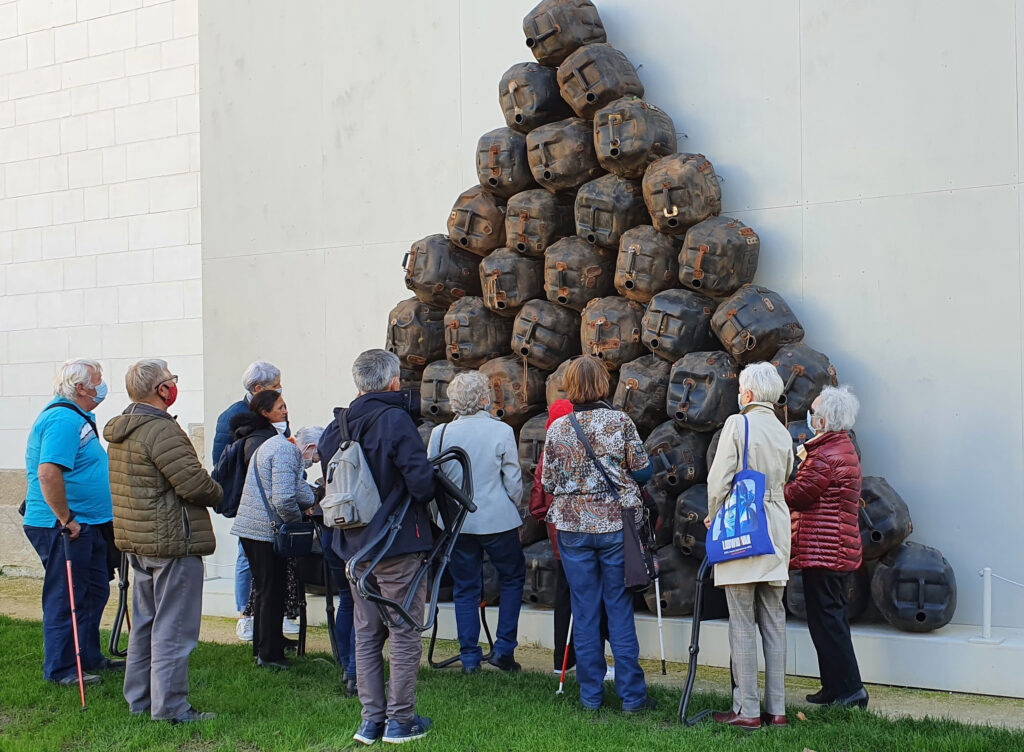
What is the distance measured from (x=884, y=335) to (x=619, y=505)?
2.36 m

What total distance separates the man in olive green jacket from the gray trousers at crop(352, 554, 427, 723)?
88 centimetres

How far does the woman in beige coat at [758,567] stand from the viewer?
15.6ft

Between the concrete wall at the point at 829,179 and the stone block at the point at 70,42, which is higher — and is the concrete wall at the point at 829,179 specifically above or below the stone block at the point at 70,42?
below

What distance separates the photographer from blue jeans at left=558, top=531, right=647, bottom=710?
503cm

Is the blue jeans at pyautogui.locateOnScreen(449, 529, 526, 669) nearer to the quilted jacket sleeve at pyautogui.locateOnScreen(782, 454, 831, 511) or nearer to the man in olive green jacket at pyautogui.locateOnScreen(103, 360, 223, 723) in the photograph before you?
the man in olive green jacket at pyautogui.locateOnScreen(103, 360, 223, 723)

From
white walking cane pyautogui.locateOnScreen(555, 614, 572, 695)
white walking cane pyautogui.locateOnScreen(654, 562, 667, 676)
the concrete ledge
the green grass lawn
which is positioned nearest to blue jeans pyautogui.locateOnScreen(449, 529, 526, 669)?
the green grass lawn

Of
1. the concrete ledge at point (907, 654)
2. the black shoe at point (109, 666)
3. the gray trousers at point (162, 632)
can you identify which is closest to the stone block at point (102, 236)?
the black shoe at point (109, 666)

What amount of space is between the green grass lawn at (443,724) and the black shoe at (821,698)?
0.23 meters

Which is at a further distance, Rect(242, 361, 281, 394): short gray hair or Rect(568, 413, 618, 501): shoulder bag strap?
Rect(242, 361, 281, 394): short gray hair

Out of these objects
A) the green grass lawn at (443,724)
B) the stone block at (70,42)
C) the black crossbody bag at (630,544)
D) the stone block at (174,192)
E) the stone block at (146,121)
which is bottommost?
the green grass lawn at (443,724)

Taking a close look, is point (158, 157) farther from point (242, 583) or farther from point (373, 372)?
point (373, 372)

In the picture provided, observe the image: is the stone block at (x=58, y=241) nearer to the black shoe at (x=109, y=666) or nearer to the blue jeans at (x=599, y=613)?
the black shoe at (x=109, y=666)

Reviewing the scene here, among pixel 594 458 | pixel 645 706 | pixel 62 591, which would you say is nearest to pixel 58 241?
pixel 62 591

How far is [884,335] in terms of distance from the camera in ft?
21.1
